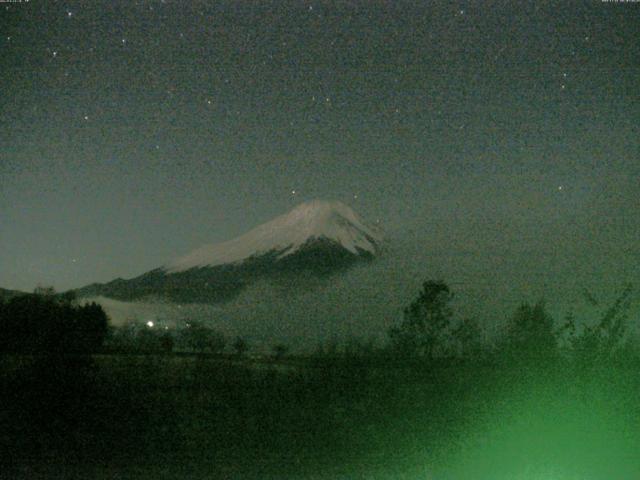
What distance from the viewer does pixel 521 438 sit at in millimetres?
10336

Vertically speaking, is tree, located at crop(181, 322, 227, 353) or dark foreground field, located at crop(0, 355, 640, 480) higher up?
tree, located at crop(181, 322, 227, 353)

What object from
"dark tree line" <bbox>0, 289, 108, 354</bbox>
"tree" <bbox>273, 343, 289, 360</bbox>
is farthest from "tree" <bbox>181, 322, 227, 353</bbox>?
"dark tree line" <bbox>0, 289, 108, 354</bbox>

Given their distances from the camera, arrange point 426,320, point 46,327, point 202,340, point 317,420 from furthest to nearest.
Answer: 1. point 202,340
2. point 426,320
3. point 46,327
4. point 317,420

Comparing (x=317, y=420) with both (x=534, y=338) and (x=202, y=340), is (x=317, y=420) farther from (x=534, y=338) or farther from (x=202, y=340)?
(x=202, y=340)

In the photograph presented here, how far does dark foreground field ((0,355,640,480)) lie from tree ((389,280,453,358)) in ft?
11.7

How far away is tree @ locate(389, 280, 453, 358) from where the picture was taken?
54.3 feet

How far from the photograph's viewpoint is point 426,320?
57.9 feet

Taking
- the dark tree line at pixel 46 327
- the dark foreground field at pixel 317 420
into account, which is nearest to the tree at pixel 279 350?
the dark foreground field at pixel 317 420

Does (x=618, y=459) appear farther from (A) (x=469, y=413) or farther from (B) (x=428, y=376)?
(B) (x=428, y=376)

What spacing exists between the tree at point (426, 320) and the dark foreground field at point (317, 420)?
11.7 ft

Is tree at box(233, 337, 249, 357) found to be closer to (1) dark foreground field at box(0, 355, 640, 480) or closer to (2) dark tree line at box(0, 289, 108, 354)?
(2) dark tree line at box(0, 289, 108, 354)

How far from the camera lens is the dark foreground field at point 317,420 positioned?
9.14 m

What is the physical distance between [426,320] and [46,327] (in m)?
8.72

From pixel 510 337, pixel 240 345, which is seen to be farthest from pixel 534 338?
pixel 240 345
